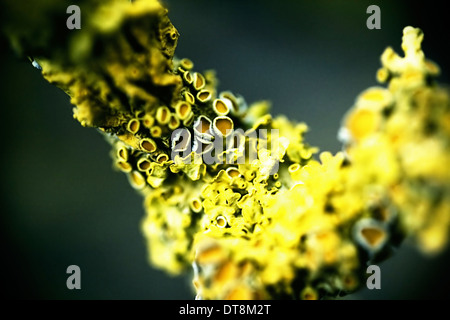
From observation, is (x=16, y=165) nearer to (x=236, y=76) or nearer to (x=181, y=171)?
(x=181, y=171)

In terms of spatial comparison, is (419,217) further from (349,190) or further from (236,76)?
(236,76)

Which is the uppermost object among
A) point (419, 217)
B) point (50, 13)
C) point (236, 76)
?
point (236, 76)

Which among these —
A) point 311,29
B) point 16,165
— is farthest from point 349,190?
point 16,165
